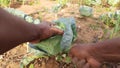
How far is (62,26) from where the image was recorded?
334 centimetres

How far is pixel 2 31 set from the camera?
256cm

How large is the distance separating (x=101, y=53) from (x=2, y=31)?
829 millimetres

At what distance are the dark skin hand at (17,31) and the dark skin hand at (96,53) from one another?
0.29 metres

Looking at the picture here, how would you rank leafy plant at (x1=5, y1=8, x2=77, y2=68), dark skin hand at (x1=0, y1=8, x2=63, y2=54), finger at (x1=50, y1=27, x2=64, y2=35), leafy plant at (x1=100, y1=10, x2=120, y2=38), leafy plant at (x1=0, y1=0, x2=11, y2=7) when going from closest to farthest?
dark skin hand at (x1=0, y1=8, x2=63, y2=54), finger at (x1=50, y1=27, x2=64, y2=35), leafy plant at (x1=5, y1=8, x2=77, y2=68), leafy plant at (x1=100, y1=10, x2=120, y2=38), leafy plant at (x1=0, y1=0, x2=11, y2=7)

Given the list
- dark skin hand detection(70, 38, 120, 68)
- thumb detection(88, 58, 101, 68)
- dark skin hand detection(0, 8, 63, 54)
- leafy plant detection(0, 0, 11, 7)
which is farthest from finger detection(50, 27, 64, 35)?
leafy plant detection(0, 0, 11, 7)

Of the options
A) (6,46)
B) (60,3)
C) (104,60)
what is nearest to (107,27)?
(60,3)

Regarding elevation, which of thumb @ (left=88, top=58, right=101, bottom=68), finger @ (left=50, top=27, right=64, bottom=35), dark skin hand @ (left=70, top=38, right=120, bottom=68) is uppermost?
finger @ (left=50, top=27, right=64, bottom=35)

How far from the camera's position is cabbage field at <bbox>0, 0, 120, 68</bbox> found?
3342 millimetres

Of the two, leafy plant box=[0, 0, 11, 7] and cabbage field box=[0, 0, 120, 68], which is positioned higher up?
leafy plant box=[0, 0, 11, 7]

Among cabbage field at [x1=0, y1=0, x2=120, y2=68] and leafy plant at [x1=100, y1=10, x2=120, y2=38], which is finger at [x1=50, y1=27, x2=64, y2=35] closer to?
cabbage field at [x1=0, y1=0, x2=120, y2=68]

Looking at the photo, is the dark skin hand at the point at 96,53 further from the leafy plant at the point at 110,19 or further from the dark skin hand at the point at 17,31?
the leafy plant at the point at 110,19

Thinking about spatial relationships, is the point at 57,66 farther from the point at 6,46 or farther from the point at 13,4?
the point at 13,4

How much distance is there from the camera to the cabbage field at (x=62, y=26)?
334 cm

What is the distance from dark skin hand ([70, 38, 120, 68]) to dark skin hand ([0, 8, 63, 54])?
0.95 ft
